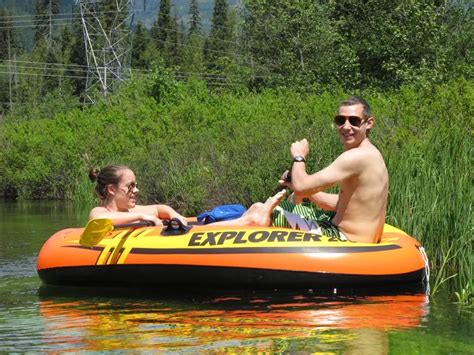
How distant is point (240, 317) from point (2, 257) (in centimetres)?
432

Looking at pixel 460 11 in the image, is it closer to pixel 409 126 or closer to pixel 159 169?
pixel 159 169

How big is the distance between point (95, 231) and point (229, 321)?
6.26 ft

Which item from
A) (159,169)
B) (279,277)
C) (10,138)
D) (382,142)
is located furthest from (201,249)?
(10,138)

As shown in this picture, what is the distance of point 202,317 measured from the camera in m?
6.42

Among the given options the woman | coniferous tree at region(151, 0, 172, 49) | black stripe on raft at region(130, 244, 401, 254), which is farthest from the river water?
coniferous tree at region(151, 0, 172, 49)

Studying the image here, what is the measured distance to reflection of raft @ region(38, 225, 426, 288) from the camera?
7012 mm

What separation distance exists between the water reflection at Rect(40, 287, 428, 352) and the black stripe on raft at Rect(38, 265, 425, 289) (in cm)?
9

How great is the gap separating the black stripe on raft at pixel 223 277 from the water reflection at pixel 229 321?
0.31 feet

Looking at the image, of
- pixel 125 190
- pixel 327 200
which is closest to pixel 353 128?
pixel 327 200

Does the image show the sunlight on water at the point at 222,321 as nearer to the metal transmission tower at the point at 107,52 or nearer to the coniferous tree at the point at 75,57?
the metal transmission tower at the point at 107,52

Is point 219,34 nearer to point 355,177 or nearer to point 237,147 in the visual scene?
point 237,147

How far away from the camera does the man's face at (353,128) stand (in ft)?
23.1

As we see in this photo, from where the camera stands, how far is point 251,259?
712 centimetres

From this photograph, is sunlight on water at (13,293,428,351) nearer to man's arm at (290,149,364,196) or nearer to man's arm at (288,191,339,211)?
man's arm at (290,149,364,196)
